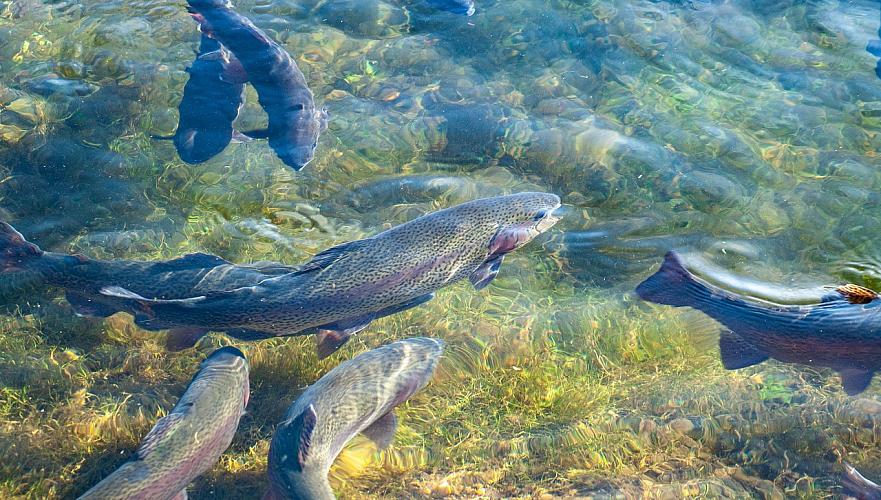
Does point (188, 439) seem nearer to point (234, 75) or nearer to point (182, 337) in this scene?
point (182, 337)

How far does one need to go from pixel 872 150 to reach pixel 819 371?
2767mm

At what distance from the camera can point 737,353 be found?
4785 millimetres

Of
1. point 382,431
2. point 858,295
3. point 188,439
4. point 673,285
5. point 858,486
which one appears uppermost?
point 858,295

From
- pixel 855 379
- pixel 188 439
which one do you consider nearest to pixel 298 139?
pixel 188 439

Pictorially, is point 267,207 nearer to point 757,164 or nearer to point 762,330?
point 762,330

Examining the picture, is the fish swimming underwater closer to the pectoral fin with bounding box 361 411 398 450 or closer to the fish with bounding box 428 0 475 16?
the pectoral fin with bounding box 361 411 398 450

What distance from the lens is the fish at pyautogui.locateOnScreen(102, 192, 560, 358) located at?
4.67 metres

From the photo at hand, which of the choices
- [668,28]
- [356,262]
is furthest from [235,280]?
[668,28]

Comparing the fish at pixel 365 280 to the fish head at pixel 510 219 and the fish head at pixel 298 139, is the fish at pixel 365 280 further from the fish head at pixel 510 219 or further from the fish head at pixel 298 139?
the fish head at pixel 298 139

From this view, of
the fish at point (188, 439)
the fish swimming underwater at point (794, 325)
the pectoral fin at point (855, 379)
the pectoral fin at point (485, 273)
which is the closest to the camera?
the fish at point (188, 439)

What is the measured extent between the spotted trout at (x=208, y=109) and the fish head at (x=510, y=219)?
256 cm

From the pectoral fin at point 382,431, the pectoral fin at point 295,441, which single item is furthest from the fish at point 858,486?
the pectoral fin at point 295,441

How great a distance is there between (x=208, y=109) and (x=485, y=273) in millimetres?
3191

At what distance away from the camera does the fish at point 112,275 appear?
4695mm
